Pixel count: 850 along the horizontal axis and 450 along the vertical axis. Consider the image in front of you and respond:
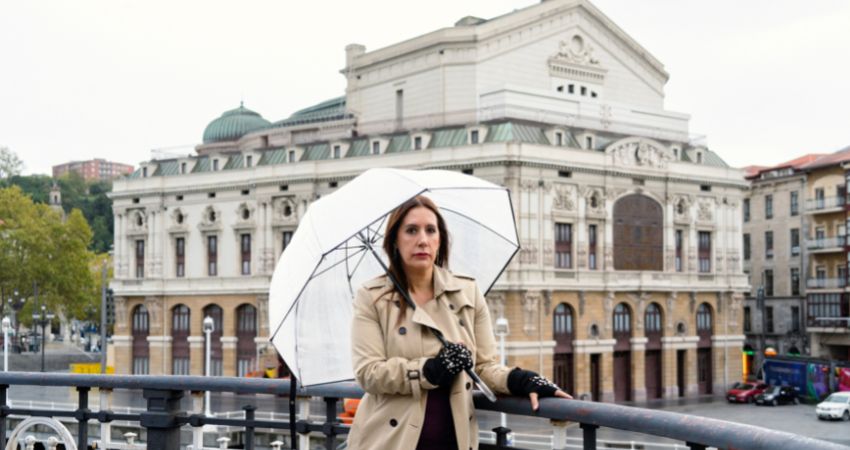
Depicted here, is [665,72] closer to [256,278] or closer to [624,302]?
[624,302]

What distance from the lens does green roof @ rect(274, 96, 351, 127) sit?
212 feet

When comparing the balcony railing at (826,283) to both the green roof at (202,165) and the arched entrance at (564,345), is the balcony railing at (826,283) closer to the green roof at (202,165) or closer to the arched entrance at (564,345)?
the arched entrance at (564,345)

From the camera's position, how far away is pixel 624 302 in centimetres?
5838

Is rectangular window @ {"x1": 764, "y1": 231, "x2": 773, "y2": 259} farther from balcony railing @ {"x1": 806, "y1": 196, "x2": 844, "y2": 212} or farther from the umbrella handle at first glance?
the umbrella handle

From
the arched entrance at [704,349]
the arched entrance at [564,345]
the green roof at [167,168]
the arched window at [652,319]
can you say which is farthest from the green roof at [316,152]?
the arched entrance at [704,349]

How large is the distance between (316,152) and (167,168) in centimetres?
1136

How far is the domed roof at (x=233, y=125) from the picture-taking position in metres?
71.9

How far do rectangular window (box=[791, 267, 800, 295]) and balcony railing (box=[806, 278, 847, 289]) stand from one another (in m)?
1.73

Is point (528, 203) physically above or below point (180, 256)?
above

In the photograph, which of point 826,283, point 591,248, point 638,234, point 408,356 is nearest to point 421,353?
point 408,356

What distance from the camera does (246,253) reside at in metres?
62.3

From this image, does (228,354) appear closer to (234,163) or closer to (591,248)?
(234,163)

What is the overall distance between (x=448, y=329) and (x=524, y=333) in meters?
48.5

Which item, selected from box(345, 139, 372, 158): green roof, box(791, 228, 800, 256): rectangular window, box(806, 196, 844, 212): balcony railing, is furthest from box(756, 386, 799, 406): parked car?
box(345, 139, 372, 158): green roof
